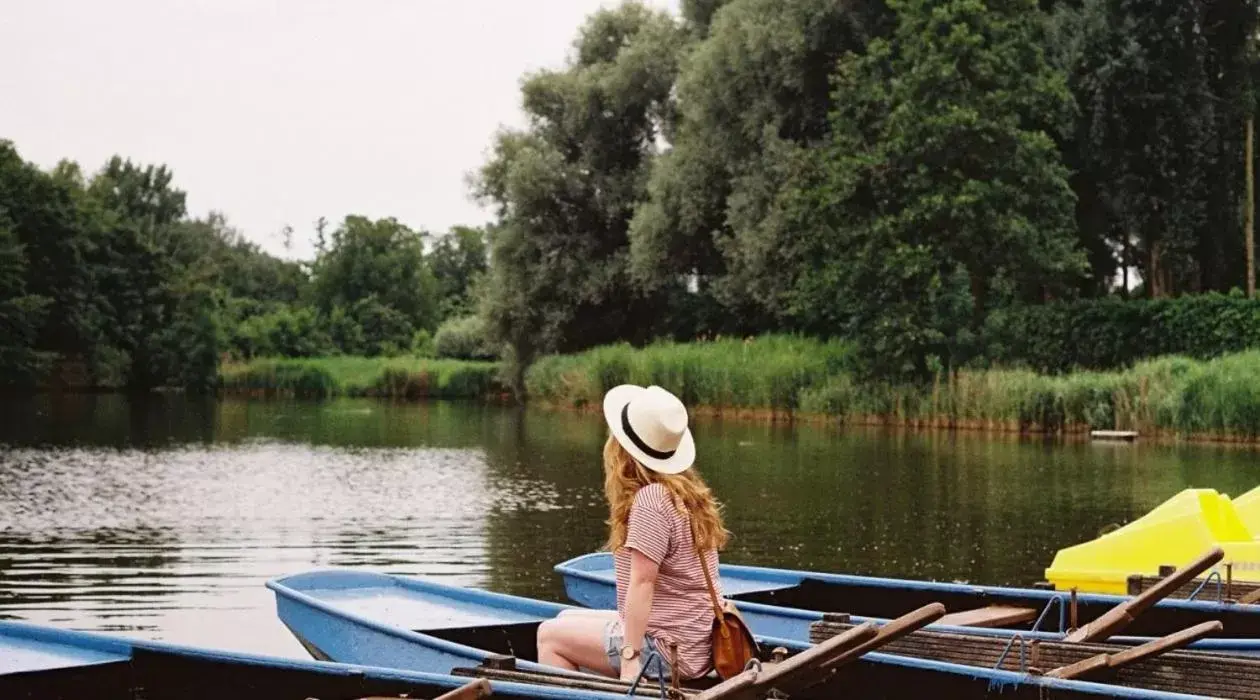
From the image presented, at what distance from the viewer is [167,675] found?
7402mm

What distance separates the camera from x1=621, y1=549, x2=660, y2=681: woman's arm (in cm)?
663

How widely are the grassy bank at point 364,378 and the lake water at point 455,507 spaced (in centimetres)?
2623

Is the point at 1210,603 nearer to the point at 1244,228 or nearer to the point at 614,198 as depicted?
the point at 1244,228

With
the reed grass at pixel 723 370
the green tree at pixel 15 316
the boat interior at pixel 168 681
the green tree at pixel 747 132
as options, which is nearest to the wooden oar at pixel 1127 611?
the boat interior at pixel 168 681

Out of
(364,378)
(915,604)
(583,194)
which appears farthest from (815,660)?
(364,378)

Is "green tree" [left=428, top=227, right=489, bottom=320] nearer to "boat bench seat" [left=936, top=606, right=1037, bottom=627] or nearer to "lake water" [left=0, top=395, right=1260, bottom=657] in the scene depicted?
"lake water" [left=0, top=395, right=1260, bottom=657]

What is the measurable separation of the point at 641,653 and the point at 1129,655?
217 cm

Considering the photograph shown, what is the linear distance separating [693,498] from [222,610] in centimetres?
692

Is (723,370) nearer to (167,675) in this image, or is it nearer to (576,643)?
(576,643)

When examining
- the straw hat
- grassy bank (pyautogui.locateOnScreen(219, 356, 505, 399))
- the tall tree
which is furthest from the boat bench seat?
grassy bank (pyautogui.locateOnScreen(219, 356, 505, 399))

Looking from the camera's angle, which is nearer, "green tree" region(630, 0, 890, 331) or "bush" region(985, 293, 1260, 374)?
"bush" region(985, 293, 1260, 374)

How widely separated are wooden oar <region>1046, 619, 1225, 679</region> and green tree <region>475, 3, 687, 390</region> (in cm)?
4411

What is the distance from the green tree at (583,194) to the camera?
5219 centimetres

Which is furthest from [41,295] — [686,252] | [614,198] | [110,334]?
[686,252]
